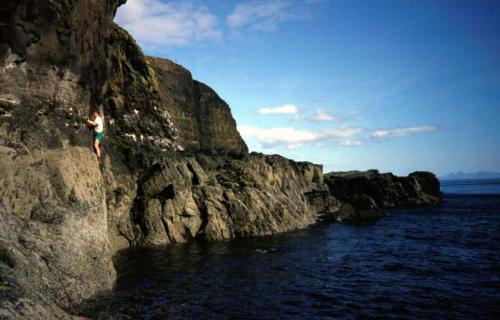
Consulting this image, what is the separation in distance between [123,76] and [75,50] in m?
27.8

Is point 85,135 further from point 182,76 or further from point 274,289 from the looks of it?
point 182,76

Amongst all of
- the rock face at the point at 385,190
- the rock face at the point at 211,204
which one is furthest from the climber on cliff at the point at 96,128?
the rock face at the point at 385,190

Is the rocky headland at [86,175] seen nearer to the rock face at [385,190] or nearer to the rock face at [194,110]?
the rock face at [194,110]

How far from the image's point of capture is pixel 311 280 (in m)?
22.4

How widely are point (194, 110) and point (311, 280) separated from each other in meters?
51.3

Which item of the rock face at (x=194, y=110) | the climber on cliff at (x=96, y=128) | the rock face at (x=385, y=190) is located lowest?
the rock face at (x=385, y=190)

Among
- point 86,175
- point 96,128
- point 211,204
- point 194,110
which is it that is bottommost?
point 211,204

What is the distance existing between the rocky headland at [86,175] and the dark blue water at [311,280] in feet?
9.87

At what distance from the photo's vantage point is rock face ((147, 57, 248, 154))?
62612 millimetres

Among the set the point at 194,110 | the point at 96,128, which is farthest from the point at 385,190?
the point at 96,128

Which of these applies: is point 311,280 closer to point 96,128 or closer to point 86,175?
point 86,175

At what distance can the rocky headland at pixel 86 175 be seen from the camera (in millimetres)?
14695

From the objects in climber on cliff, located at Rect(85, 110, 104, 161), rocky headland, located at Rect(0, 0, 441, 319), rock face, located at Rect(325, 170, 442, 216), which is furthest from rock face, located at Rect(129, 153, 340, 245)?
rock face, located at Rect(325, 170, 442, 216)

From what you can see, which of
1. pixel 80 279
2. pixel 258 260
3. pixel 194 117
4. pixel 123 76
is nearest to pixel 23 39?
pixel 80 279
